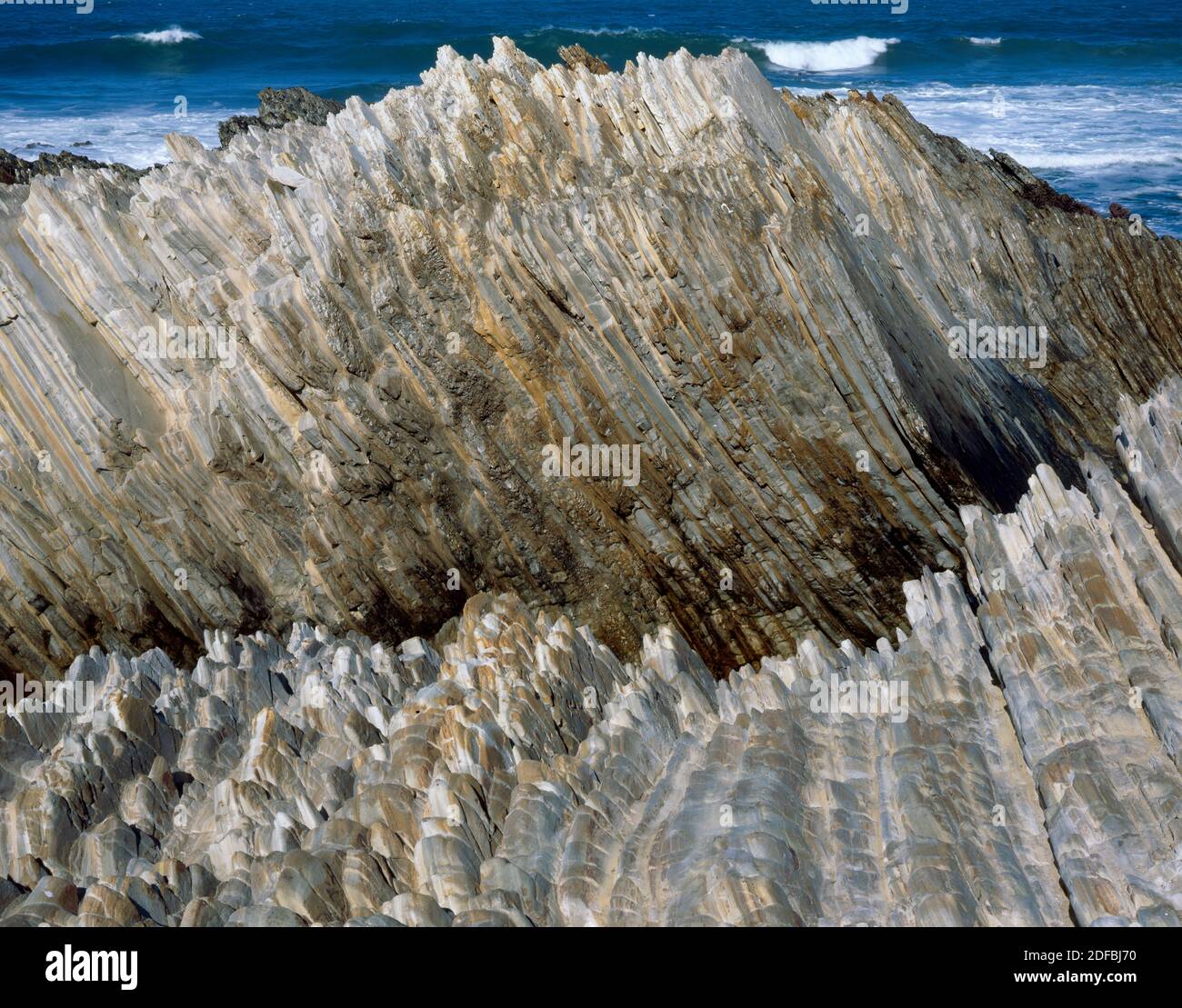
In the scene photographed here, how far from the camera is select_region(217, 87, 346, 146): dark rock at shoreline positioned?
3675 cm

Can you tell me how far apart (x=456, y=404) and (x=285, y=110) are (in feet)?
73.8

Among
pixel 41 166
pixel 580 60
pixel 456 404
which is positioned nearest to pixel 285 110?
pixel 41 166

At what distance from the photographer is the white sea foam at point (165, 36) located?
74875 millimetres

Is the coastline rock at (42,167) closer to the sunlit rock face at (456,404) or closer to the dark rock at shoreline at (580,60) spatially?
the sunlit rock face at (456,404)

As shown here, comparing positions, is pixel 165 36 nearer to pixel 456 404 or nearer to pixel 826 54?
pixel 826 54

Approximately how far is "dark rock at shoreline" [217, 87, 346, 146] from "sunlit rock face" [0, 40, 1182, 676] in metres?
17.5

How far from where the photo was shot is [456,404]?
19203mm

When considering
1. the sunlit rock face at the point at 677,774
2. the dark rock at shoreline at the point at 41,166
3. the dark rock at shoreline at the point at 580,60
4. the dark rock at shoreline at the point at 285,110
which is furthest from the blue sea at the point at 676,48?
the sunlit rock face at the point at 677,774

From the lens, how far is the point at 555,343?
19.1 meters

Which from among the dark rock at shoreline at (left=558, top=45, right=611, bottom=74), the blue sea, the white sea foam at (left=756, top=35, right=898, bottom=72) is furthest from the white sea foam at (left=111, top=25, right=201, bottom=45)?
the dark rock at shoreline at (left=558, top=45, right=611, bottom=74)

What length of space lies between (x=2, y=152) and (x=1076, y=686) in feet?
105
